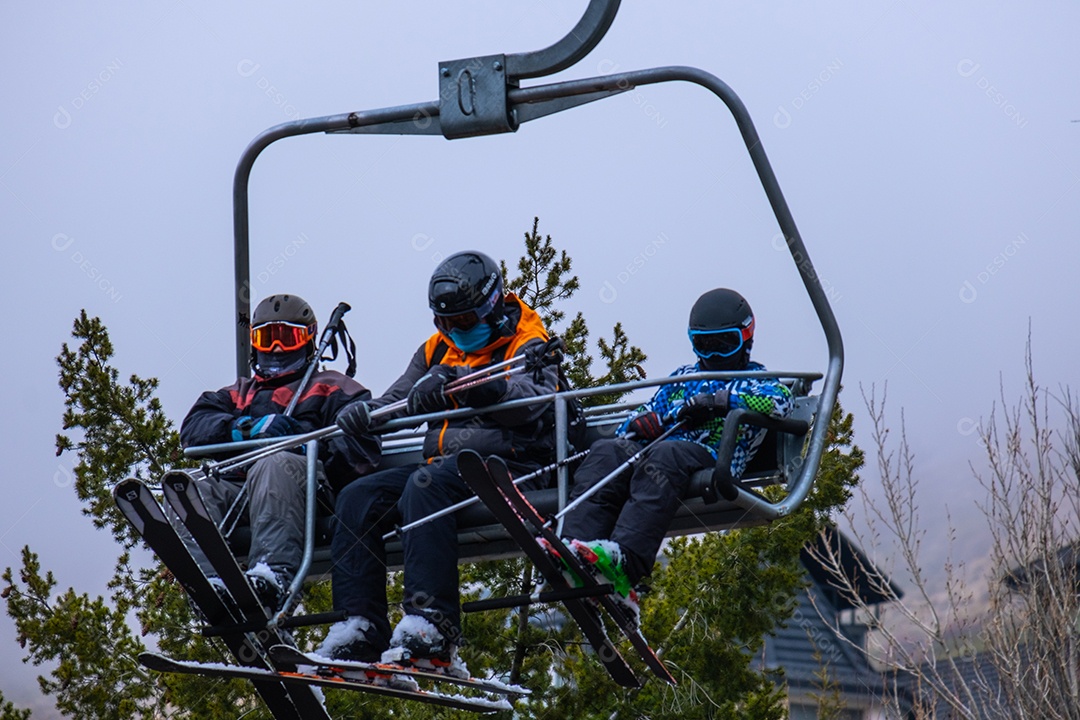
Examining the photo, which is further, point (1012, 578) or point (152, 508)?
point (1012, 578)

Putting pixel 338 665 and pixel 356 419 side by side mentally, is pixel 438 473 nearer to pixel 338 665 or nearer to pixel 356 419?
A: pixel 356 419

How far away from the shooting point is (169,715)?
11266mm

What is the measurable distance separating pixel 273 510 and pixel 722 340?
201 cm

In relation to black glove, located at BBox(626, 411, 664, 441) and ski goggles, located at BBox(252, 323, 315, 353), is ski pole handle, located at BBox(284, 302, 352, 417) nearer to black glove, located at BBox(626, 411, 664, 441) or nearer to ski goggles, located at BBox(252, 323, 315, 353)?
ski goggles, located at BBox(252, 323, 315, 353)

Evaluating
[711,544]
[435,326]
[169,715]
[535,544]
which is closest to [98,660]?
[169,715]

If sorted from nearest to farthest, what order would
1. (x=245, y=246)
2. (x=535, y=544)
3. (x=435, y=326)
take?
(x=535, y=544), (x=435, y=326), (x=245, y=246)

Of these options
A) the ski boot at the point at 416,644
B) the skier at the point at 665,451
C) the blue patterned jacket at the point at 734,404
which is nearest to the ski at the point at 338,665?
the ski boot at the point at 416,644

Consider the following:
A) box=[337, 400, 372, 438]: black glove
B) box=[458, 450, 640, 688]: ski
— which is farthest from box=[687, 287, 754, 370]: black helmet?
box=[337, 400, 372, 438]: black glove

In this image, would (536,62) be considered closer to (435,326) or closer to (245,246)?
(435,326)

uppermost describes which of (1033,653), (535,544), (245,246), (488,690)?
(245,246)

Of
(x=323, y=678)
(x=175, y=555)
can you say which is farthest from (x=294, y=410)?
(x=323, y=678)

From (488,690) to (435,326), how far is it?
1599 millimetres

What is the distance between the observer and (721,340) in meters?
6.70

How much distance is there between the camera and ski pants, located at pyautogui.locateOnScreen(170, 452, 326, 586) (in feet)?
21.9
